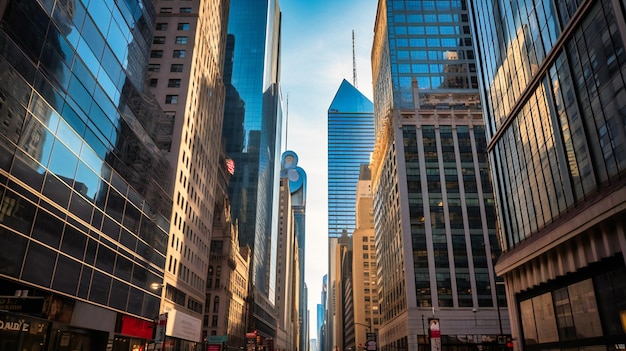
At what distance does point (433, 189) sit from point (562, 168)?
2247 inches

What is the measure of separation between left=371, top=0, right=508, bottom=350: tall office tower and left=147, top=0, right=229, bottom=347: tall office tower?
38.0m

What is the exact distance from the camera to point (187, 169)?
65.4m

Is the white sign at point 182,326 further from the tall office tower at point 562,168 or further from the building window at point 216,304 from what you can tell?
the tall office tower at point 562,168

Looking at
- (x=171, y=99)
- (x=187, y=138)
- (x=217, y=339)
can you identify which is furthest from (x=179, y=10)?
(x=217, y=339)

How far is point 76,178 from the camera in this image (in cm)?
3131

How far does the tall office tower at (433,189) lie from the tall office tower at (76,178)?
5152 centimetres

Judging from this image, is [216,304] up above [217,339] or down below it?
above

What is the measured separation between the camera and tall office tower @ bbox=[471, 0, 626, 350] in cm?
2934

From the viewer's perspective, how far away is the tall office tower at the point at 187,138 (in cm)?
6053

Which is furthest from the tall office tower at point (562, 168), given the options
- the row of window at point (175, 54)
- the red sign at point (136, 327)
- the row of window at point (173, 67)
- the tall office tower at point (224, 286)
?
the tall office tower at point (224, 286)

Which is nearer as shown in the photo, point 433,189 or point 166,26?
point 166,26

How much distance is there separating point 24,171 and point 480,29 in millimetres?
52139

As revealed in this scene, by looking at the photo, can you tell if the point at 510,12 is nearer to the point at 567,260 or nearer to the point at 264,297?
the point at 567,260

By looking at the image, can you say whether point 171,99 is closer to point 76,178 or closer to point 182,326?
point 182,326
